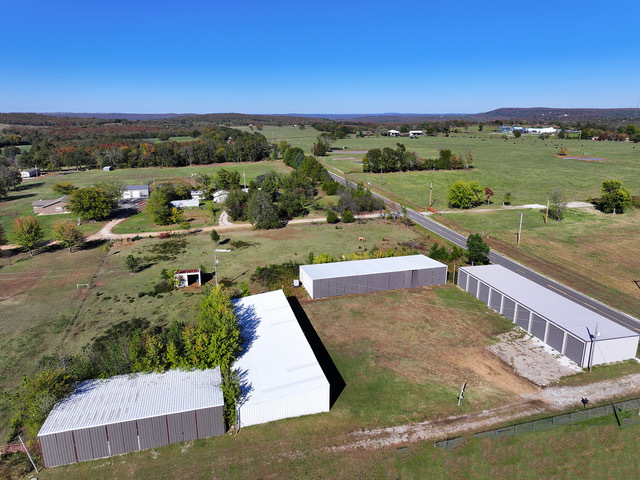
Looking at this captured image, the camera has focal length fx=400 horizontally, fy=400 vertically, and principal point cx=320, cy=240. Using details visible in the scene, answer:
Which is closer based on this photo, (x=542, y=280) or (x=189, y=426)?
(x=189, y=426)

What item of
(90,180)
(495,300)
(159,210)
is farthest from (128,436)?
(90,180)

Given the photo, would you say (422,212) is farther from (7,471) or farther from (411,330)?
(7,471)

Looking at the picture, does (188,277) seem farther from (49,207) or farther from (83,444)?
(49,207)

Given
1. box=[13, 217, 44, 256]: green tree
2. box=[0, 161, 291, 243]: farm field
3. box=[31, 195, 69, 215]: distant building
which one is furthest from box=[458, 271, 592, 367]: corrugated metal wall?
box=[31, 195, 69, 215]: distant building

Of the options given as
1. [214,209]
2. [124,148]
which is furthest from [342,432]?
[124,148]

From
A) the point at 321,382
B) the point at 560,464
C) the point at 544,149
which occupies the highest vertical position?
→ the point at 544,149

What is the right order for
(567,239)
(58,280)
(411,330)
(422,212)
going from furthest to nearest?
1. (422,212)
2. (567,239)
3. (58,280)
4. (411,330)
